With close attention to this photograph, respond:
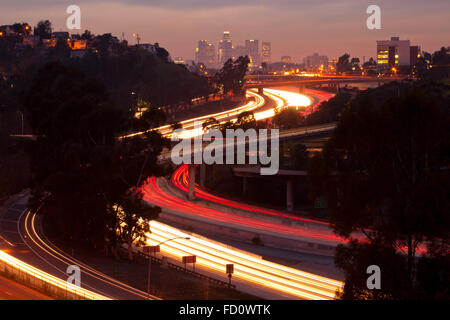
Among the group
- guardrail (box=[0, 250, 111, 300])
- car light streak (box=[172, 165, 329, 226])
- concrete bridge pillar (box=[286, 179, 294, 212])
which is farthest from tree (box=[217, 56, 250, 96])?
guardrail (box=[0, 250, 111, 300])

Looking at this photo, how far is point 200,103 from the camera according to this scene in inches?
4867

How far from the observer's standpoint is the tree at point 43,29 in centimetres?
18462

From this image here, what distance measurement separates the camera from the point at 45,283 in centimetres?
2475

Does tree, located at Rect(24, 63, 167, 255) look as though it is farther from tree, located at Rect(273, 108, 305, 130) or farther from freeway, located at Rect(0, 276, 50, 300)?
tree, located at Rect(273, 108, 305, 130)

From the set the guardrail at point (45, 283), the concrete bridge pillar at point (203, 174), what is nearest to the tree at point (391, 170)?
the guardrail at point (45, 283)

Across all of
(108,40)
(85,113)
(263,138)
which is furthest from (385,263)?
(108,40)

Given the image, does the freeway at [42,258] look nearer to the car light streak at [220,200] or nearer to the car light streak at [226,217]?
the car light streak at [226,217]

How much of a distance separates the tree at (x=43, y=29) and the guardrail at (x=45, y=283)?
167 metres

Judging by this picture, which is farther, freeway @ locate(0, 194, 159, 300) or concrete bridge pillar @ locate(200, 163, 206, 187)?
concrete bridge pillar @ locate(200, 163, 206, 187)

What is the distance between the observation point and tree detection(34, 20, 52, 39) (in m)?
185

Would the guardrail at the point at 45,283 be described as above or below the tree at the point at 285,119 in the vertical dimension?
below

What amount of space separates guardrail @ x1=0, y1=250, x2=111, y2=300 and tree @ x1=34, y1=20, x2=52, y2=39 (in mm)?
167012
